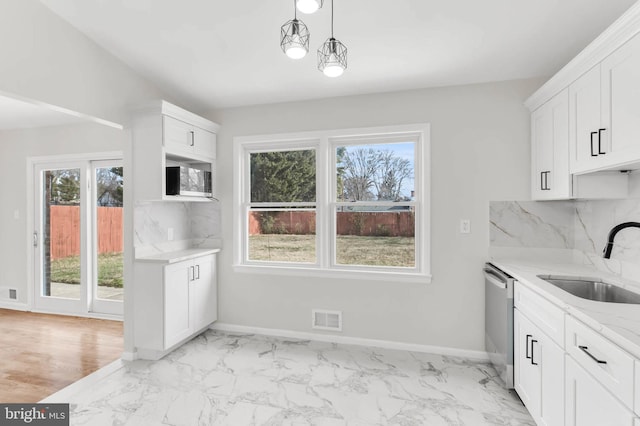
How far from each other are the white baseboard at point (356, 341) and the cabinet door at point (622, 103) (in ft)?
6.45

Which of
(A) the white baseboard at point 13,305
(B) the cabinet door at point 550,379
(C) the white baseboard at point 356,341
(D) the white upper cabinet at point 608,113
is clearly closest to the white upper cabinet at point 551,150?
(D) the white upper cabinet at point 608,113

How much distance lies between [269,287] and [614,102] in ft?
10.2

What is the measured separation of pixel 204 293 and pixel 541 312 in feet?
9.65

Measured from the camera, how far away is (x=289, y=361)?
9.52ft

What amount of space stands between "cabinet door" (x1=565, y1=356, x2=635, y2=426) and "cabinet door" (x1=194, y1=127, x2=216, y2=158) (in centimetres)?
333

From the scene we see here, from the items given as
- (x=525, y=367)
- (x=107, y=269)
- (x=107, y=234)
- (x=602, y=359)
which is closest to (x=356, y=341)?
(x=525, y=367)

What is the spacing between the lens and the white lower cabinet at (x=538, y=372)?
5.55ft

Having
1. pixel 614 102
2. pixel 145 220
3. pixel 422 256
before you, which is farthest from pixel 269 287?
pixel 614 102

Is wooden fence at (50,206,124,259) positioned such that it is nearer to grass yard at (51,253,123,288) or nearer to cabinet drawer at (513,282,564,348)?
grass yard at (51,253,123,288)

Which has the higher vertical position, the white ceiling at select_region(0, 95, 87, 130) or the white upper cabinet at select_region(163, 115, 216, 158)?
the white ceiling at select_region(0, 95, 87, 130)

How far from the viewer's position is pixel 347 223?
11.1 feet

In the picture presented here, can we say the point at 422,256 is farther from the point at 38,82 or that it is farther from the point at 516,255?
the point at 38,82

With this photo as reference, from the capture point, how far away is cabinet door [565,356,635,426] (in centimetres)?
122

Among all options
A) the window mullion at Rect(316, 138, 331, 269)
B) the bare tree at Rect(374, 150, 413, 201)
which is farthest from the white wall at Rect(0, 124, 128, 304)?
the bare tree at Rect(374, 150, 413, 201)
